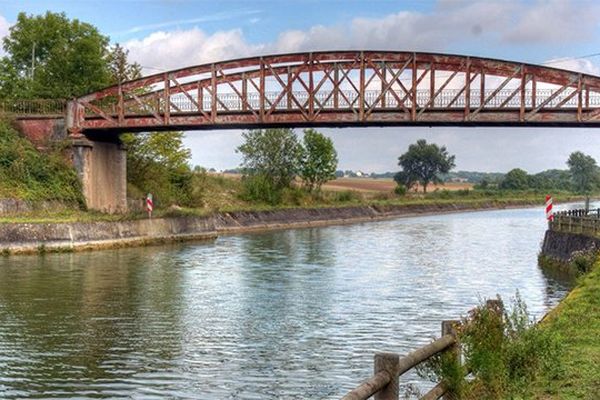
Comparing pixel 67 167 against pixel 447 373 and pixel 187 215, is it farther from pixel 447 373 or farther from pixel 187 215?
pixel 447 373

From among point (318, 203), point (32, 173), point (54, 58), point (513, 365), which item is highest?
point (54, 58)

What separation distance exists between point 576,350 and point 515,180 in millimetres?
179196

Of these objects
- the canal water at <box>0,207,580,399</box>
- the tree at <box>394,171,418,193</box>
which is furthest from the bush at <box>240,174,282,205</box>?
the tree at <box>394,171,418,193</box>

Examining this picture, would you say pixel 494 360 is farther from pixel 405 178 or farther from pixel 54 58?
pixel 405 178

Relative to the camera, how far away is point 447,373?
9.97m

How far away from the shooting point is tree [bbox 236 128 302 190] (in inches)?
3952

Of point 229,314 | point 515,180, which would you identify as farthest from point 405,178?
point 229,314

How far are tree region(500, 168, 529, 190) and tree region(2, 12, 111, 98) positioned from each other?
4895 inches

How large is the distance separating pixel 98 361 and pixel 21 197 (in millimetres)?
33186

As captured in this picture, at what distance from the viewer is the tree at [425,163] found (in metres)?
195

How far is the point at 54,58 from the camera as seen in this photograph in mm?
68875

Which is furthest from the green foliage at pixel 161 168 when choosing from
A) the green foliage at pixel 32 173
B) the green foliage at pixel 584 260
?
the green foliage at pixel 584 260

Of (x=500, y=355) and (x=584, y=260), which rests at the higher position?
(x=500, y=355)

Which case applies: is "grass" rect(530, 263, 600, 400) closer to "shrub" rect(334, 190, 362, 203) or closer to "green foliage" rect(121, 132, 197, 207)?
"green foliage" rect(121, 132, 197, 207)
